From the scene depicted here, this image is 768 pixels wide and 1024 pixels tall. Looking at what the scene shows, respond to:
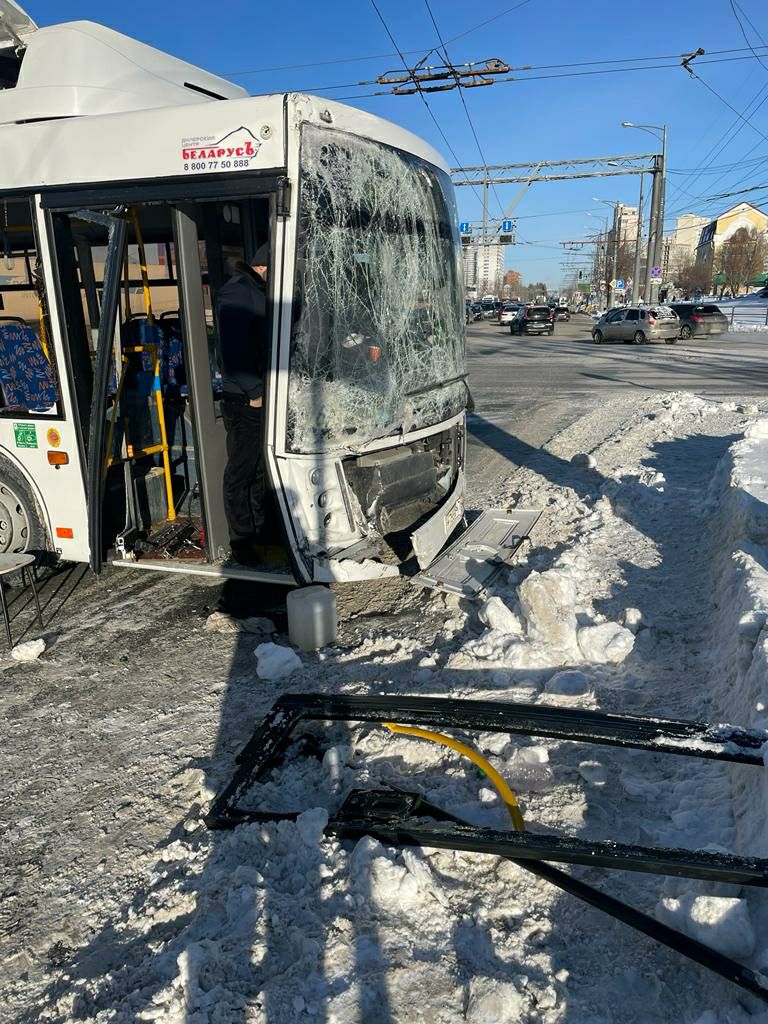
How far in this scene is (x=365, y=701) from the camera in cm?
366

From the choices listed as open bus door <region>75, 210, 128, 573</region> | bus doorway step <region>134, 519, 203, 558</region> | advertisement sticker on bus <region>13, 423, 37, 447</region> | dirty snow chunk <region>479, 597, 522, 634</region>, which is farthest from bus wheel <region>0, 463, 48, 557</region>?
dirty snow chunk <region>479, 597, 522, 634</region>

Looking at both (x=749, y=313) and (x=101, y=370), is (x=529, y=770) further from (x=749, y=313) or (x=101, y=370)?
(x=749, y=313)

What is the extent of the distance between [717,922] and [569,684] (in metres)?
1.85

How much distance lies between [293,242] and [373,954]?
365 cm

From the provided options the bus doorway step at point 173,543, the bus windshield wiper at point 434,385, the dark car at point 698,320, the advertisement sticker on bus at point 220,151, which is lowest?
the bus doorway step at point 173,543

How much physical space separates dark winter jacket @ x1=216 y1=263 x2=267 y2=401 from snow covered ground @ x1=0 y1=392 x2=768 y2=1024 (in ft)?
5.79

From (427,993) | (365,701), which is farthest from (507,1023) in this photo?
(365,701)

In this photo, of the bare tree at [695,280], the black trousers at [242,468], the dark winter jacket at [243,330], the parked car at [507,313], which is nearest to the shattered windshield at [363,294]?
the dark winter jacket at [243,330]

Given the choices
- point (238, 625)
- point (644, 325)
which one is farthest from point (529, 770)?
point (644, 325)

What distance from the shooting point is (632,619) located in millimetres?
4883

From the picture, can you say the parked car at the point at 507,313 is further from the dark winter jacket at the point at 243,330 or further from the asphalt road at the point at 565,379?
the dark winter jacket at the point at 243,330

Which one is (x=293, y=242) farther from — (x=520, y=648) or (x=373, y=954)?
(x=373, y=954)

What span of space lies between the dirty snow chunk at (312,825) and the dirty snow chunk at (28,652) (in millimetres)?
2692

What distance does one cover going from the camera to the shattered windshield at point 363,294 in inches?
178
